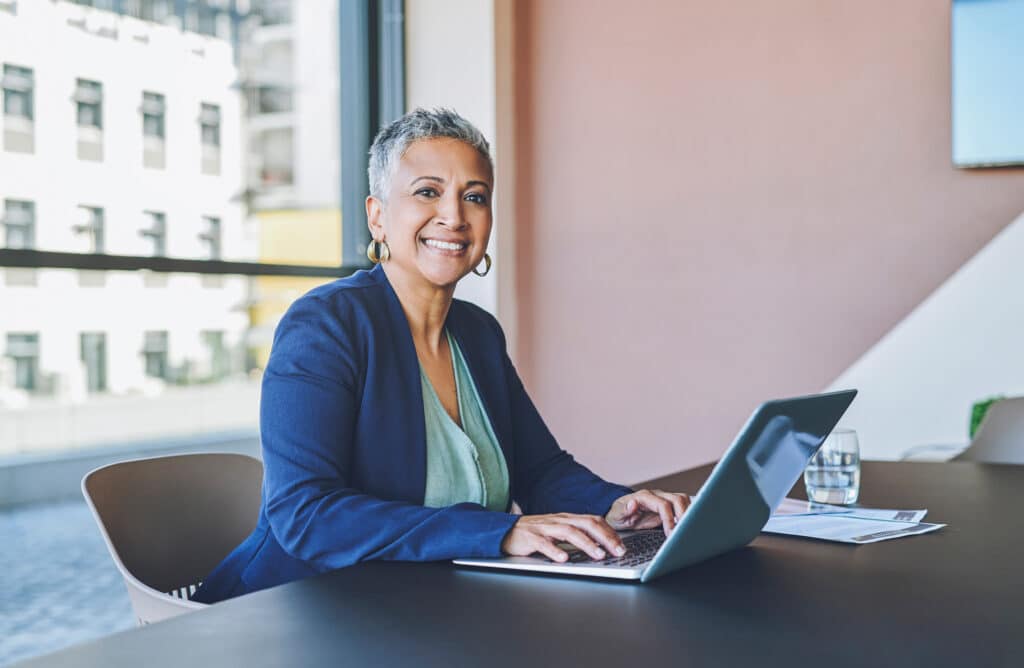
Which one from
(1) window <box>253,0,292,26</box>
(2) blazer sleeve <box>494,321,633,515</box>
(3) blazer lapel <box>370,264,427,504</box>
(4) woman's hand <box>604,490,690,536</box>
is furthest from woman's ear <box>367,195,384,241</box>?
(1) window <box>253,0,292,26</box>

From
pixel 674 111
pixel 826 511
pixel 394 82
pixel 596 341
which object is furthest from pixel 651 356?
pixel 826 511

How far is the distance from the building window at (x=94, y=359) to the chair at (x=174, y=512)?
2.32 meters

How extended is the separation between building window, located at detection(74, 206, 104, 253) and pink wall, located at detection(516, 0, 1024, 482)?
5.09 feet

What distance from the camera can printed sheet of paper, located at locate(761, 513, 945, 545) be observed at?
1.27 meters

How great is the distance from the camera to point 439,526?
3.74 ft

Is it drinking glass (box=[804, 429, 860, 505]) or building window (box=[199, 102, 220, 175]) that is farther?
building window (box=[199, 102, 220, 175])

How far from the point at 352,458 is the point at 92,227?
6.58 ft

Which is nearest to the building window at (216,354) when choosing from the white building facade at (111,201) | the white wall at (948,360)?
the white building facade at (111,201)

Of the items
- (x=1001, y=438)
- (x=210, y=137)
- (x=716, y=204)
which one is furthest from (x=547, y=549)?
(x=210, y=137)

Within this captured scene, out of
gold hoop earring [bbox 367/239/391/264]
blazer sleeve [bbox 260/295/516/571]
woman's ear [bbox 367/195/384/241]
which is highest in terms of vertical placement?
woman's ear [bbox 367/195/384/241]

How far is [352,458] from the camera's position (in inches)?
54.2

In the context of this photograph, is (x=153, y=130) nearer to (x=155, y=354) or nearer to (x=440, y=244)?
(x=155, y=354)

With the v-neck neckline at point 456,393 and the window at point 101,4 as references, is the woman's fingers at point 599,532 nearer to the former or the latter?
the v-neck neckline at point 456,393

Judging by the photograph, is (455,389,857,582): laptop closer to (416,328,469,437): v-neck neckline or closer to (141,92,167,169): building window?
(416,328,469,437): v-neck neckline
